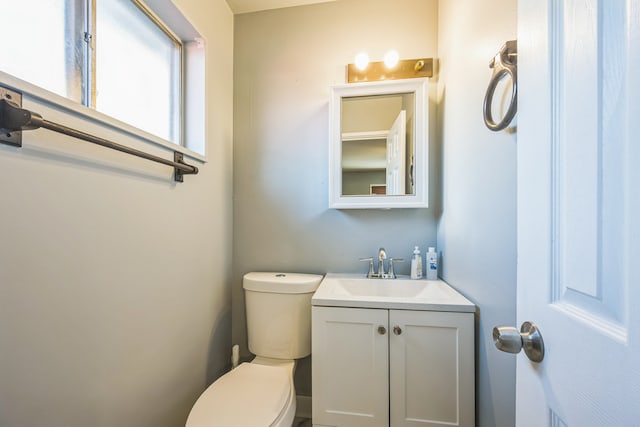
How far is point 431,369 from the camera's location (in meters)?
1.00

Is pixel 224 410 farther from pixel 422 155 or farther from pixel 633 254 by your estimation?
pixel 422 155

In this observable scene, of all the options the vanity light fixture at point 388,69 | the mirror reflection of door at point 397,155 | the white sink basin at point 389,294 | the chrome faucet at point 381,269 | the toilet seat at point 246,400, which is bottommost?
the toilet seat at point 246,400

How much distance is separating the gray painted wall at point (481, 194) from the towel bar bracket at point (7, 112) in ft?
4.05

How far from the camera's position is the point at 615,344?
1.00ft

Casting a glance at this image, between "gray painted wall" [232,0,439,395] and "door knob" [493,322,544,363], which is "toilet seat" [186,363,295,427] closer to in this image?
"gray painted wall" [232,0,439,395]

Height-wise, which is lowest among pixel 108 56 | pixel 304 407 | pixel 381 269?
pixel 304 407

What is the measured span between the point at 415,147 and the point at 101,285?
56.5 inches

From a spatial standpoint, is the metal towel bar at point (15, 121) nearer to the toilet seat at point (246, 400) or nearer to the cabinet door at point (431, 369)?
the toilet seat at point (246, 400)

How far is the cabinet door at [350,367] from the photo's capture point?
1.03 meters

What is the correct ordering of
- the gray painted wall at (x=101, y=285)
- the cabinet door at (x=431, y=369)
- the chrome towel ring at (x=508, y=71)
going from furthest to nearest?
the cabinet door at (x=431, y=369) < the chrome towel ring at (x=508, y=71) < the gray painted wall at (x=101, y=285)

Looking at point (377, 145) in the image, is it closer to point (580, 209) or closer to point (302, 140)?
point (302, 140)

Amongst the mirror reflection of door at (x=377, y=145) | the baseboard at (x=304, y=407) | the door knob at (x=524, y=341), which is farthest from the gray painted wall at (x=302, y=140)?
the door knob at (x=524, y=341)

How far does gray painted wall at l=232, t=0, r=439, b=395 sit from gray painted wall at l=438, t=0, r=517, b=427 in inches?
8.7

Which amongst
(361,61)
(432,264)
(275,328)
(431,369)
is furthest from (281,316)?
Result: (361,61)
